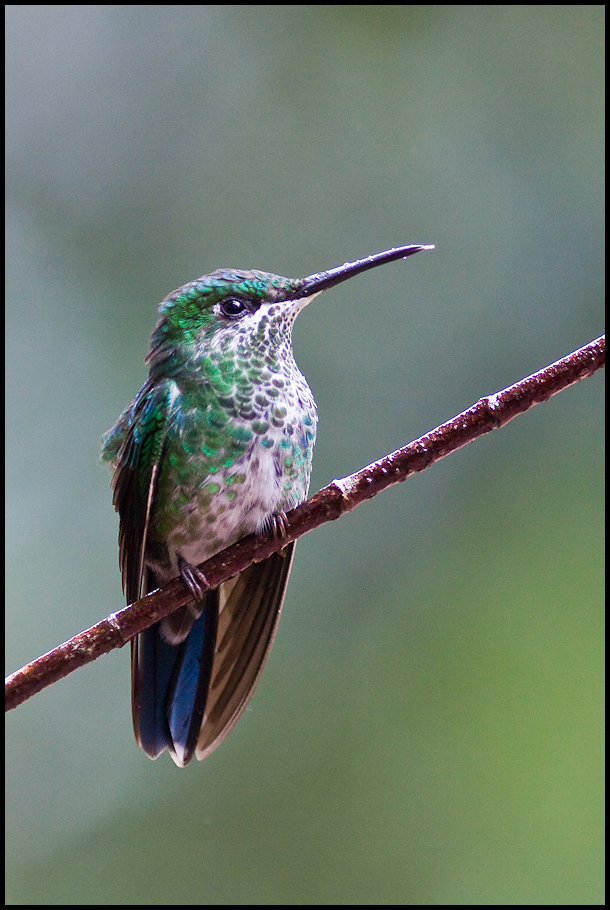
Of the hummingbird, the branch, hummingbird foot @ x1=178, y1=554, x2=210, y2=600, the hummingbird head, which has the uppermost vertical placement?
the hummingbird head

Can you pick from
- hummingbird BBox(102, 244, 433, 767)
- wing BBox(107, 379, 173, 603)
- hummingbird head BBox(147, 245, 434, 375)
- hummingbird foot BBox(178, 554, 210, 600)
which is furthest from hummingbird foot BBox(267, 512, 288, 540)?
hummingbird head BBox(147, 245, 434, 375)

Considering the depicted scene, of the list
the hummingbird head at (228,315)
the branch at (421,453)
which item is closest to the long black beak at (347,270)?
the hummingbird head at (228,315)

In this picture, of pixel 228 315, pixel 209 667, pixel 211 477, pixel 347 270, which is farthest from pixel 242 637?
pixel 347 270

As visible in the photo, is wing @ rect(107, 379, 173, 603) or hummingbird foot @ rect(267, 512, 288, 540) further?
wing @ rect(107, 379, 173, 603)

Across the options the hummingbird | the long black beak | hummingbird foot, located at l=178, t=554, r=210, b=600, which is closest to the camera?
hummingbird foot, located at l=178, t=554, r=210, b=600

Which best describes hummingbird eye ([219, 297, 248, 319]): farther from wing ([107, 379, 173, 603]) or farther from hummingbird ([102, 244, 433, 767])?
wing ([107, 379, 173, 603])

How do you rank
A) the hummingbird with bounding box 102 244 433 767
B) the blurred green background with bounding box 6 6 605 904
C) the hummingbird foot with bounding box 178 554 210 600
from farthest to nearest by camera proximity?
the blurred green background with bounding box 6 6 605 904 → the hummingbird with bounding box 102 244 433 767 → the hummingbird foot with bounding box 178 554 210 600

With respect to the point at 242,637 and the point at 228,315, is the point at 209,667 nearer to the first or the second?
the point at 242,637
